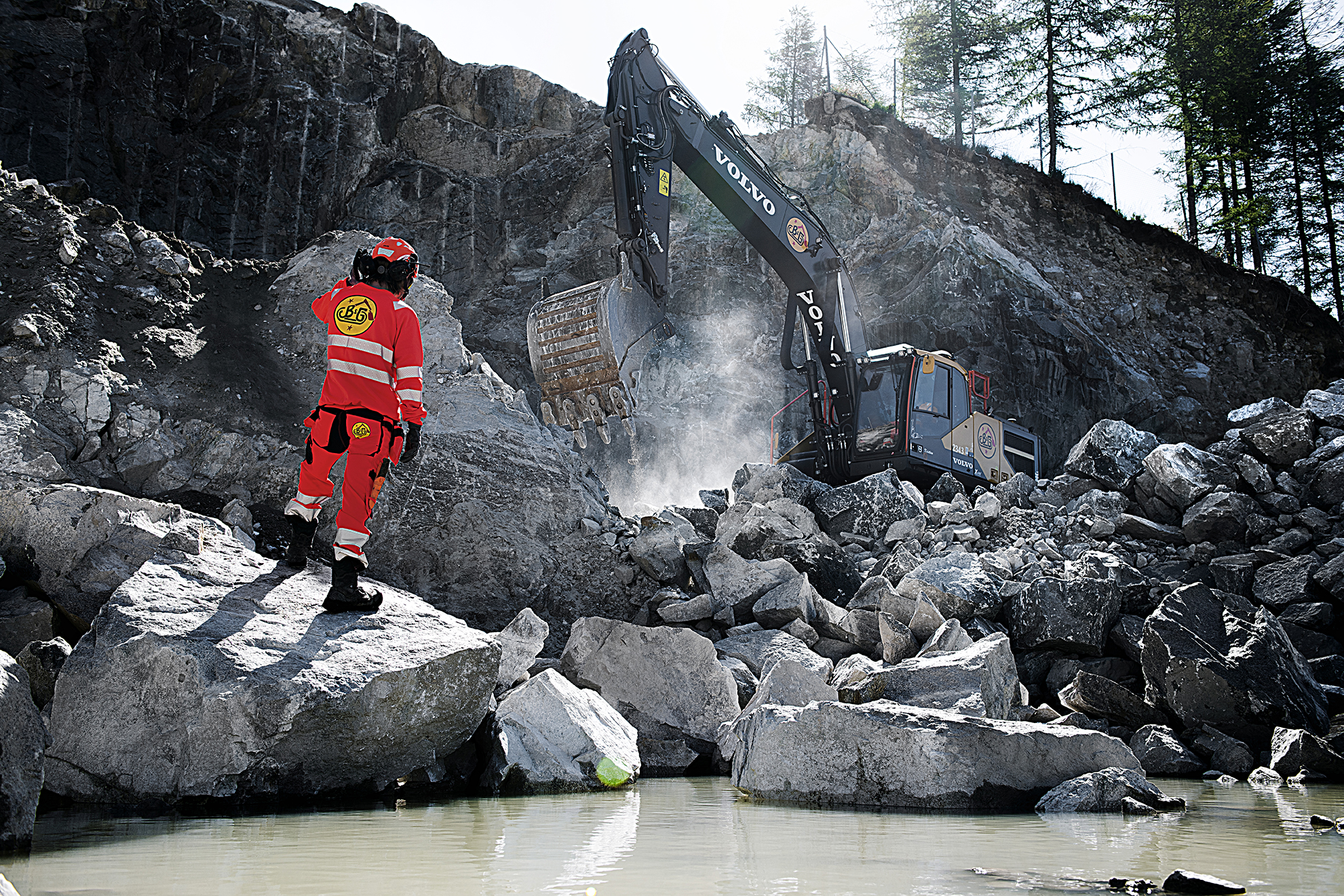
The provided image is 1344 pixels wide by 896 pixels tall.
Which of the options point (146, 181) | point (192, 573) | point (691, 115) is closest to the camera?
point (192, 573)

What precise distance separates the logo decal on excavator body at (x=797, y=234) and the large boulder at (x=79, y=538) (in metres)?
6.72

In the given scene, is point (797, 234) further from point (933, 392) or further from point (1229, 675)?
point (1229, 675)

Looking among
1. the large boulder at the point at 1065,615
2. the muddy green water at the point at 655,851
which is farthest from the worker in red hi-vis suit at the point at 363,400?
the large boulder at the point at 1065,615

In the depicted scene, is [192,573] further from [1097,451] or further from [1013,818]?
[1097,451]

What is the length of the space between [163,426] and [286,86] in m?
15.4

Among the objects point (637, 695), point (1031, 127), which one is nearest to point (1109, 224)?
point (1031, 127)

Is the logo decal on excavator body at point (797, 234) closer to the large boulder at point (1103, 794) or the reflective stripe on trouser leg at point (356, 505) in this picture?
the reflective stripe on trouser leg at point (356, 505)

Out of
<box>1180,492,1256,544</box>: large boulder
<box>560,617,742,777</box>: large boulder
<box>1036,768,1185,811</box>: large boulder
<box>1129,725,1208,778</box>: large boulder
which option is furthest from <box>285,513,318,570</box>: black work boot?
<box>1180,492,1256,544</box>: large boulder

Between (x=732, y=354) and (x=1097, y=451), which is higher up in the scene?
(x=732, y=354)

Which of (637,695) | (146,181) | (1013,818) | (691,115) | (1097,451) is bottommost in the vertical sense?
(1013,818)

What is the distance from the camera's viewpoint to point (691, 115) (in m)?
8.77

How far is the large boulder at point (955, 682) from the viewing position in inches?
178

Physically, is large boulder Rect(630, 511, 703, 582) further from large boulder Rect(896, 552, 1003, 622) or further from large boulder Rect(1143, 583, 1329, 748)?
large boulder Rect(1143, 583, 1329, 748)

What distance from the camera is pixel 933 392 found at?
10984mm
